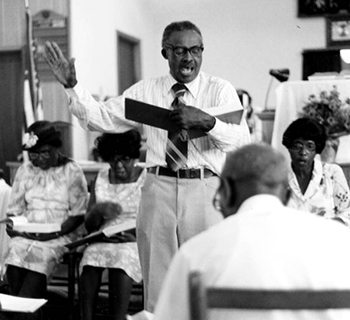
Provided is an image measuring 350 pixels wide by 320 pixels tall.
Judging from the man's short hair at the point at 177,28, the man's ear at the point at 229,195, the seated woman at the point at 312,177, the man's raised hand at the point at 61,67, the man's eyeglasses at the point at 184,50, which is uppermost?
the man's short hair at the point at 177,28

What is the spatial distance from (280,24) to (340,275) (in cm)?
1118

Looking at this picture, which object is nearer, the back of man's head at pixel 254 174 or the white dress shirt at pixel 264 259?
the white dress shirt at pixel 264 259

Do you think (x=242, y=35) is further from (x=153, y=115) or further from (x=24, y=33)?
(x=153, y=115)

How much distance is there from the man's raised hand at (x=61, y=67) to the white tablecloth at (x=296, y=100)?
2190 millimetres

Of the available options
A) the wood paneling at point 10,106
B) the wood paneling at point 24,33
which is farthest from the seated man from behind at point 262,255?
the wood paneling at point 10,106

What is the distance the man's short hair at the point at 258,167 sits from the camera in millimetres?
1952

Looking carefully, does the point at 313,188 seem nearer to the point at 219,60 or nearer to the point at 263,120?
the point at 263,120

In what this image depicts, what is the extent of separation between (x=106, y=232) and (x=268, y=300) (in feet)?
9.57

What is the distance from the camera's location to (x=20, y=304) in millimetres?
2562

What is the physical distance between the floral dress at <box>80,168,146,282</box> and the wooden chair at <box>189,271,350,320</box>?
9.25 ft

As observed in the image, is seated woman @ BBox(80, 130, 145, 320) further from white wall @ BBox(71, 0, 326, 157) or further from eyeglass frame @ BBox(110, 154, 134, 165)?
white wall @ BBox(71, 0, 326, 157)

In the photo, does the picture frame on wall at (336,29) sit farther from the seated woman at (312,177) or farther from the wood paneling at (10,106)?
the seated woman at (312,177)

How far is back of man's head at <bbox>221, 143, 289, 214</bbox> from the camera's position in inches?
76.8

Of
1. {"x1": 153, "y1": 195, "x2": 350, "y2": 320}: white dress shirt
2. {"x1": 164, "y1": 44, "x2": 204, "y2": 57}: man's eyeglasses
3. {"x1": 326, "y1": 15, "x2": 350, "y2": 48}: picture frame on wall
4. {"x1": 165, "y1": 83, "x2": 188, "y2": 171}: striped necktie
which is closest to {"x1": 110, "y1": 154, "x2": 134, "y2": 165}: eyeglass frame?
{"x1": 165, "y1": 83, "x2": 188, "y2": 171}: striped necktie
